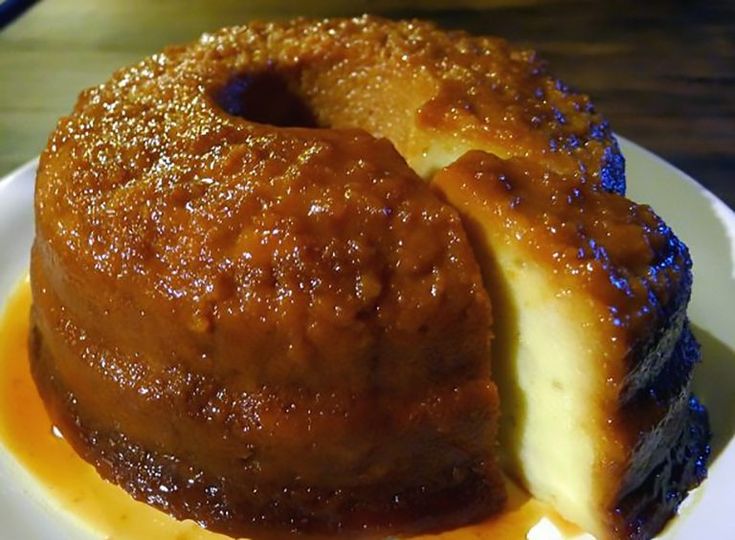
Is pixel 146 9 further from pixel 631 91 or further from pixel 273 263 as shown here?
pixel 273 263

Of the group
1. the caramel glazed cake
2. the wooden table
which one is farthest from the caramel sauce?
the wooden table

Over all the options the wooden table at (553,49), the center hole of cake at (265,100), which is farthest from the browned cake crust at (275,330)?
the wooden table at (553,49)

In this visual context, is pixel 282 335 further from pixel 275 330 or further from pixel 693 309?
pixel 693 309

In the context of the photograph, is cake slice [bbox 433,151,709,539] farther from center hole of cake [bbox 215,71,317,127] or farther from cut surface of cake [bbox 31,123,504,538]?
center hole of cake [bbox 215,71,317,127]

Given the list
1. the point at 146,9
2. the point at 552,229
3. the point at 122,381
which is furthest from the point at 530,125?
the point at 146,9

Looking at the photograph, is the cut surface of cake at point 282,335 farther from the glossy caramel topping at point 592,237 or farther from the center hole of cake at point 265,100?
the center hole of cake at point 265,100

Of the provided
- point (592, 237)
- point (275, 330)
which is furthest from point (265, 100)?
point (592, 237)
